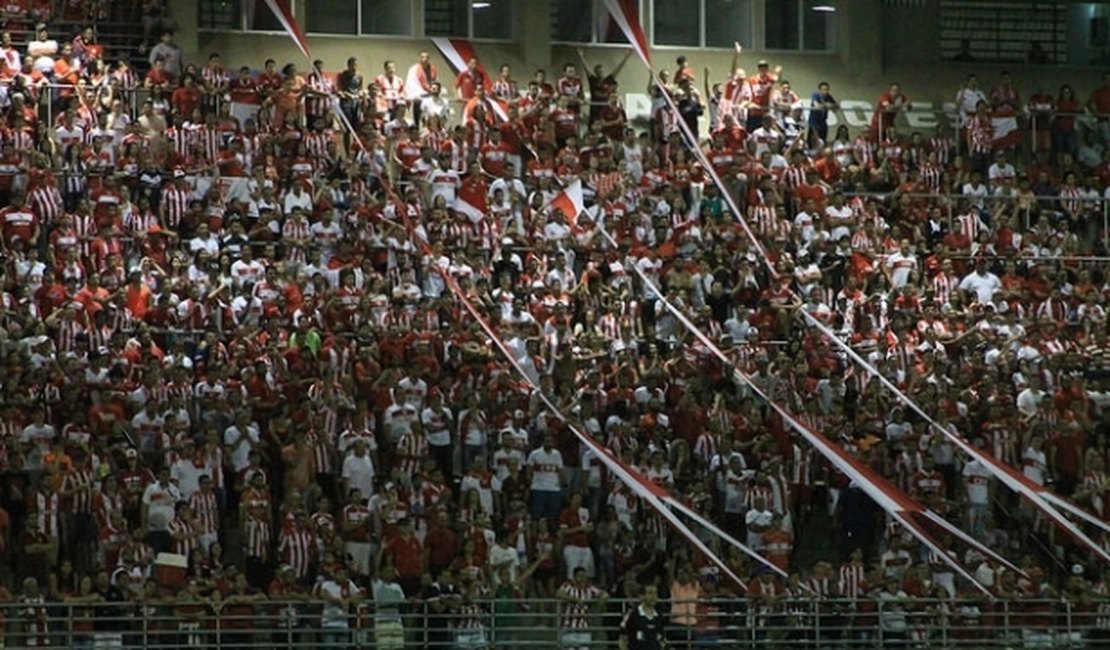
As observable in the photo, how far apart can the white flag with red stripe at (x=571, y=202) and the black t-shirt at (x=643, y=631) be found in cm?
1025

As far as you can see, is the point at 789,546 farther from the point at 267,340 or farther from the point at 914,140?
the point at 914,140

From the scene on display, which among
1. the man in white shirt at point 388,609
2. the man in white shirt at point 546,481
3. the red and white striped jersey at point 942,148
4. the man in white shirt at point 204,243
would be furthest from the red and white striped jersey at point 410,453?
the red and white striped jersey at point 942,148

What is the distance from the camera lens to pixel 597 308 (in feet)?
118

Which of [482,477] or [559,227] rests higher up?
[559,227]

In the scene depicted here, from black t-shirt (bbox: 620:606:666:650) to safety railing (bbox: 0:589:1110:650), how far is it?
106 centimetres

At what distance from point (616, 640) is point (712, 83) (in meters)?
15.6

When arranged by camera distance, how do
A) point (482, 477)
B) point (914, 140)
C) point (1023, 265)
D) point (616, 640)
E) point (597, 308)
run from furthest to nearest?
point (914, 140) → point (1023, 265) → point (597, 308) → point (482, 477) → point (616, 640)

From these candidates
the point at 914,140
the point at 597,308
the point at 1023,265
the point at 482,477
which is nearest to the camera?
the point at 482,477

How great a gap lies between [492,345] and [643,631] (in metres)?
7.29

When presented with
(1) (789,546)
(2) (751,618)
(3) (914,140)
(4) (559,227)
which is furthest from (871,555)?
(3) (914,140)

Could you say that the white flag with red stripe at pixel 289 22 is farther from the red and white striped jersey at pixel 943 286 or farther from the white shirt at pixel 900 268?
the red and white striped jersey at pixel 943 286

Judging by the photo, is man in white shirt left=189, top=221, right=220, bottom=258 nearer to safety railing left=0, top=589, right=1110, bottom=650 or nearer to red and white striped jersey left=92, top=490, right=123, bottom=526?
red and white striped jersey left=92, top=490, right=123, bottom=526

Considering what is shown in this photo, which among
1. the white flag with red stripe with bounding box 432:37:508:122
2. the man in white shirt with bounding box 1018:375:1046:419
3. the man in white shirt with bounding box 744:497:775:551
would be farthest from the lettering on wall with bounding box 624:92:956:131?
the man in white shirt with bounding box 744:497:775:551

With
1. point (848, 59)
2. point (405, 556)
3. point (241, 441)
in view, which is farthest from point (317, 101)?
point (848, 59)
